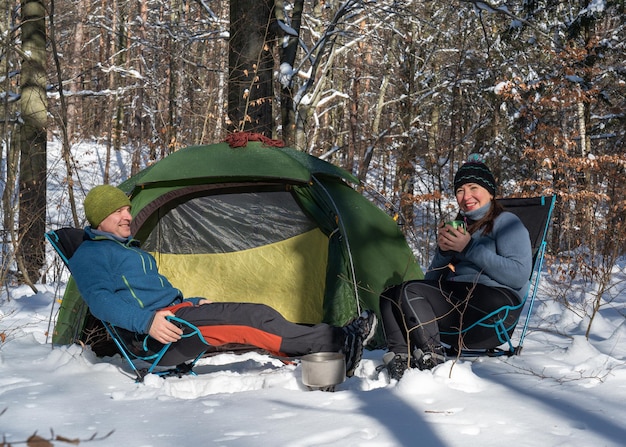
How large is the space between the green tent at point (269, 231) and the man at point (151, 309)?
1.06m

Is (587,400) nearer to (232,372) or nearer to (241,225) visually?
(232,372)

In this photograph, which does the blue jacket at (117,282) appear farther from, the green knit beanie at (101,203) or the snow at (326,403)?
the snow at (326,403)

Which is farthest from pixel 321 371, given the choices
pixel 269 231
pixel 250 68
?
pixel 250 68

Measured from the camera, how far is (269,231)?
538 centimetres

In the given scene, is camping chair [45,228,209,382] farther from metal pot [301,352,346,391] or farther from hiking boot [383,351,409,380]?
hiking boot [383,351,409,380]

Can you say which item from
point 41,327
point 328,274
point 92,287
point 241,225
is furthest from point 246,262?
point 92,287

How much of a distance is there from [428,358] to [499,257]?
663 mm

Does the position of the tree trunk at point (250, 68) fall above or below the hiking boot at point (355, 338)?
above

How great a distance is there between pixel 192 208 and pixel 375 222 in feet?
4.80

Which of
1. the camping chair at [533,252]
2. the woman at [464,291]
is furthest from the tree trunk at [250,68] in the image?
the woman at [464,291]

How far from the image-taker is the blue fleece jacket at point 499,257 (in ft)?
11.4

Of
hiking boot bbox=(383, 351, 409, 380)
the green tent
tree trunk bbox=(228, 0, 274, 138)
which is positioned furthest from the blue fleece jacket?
tree trunk bbox=(228, 0, 274, 138)

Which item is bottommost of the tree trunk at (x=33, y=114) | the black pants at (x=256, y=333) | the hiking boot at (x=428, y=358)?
the hiking boot at (x=428, y=358)

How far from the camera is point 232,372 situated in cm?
388
